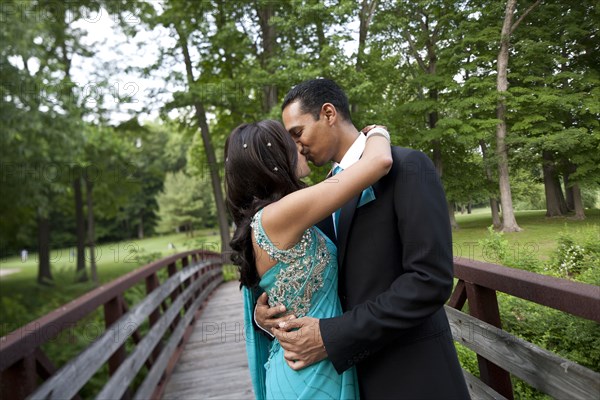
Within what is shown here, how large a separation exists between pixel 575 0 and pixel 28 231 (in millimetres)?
18470

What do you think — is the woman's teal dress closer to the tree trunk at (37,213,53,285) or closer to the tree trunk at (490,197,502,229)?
the tree trunk at (490,197,502,229)

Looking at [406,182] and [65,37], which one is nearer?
[406,182]

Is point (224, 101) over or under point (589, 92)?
over

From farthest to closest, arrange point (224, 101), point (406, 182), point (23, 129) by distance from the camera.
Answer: point (224, 101), point (23, 129), point (406, 182)

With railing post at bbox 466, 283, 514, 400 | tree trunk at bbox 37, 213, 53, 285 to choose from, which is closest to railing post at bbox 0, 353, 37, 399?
Answer: railing post at bbox 466, 283, 514, 400

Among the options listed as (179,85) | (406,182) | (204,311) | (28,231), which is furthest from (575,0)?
Answer: (28,231)

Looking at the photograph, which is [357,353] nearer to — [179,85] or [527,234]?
[527,234]

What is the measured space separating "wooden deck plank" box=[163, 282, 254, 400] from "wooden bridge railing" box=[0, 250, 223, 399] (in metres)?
0.14

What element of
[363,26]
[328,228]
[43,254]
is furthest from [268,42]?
[43,254]

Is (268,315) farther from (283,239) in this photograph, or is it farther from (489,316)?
(489,316)

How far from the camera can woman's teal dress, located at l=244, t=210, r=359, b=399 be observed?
56.2 inches

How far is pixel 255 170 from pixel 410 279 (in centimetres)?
62

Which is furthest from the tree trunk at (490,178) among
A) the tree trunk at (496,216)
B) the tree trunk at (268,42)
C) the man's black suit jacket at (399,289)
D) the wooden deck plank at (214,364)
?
the tree trunk at (268,42)

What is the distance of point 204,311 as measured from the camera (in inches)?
284
